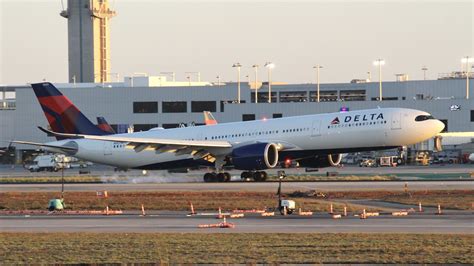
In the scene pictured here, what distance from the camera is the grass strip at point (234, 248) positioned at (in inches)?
1064

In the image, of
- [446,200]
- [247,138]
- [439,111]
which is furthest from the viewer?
[439,111]

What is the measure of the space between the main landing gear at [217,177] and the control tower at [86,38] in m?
81.7

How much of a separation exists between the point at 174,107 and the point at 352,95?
24.7 meters

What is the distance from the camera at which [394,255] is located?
89.5 ft

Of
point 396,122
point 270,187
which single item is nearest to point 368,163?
point 396,122

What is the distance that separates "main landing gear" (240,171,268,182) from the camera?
68.1 meters

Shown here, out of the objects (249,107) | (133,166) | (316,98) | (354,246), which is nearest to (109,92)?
(249,107)

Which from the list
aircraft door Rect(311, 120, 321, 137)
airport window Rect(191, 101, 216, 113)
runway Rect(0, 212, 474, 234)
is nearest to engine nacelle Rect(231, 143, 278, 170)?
aircraft door Rect(311, 120, 321, 137)

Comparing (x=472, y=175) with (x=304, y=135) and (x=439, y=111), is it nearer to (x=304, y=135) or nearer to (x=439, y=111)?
(x=304, y=135)

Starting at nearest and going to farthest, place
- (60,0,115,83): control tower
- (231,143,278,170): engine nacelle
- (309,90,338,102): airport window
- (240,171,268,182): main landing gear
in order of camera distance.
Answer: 1. (231,143,278,170): engine nacelle
2. (240,171,268,182): main landing gear
3. (309,90,338,102): airport window
4. (60,0,115,83): control tower

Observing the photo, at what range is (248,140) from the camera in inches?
2719

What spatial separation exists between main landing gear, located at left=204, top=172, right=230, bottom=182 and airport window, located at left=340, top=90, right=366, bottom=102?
6415cm

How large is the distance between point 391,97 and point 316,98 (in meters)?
11.7

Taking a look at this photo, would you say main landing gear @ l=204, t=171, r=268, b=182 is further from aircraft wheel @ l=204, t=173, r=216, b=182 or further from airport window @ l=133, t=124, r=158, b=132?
airport window @ l=133, t=124, r=158, b=132
